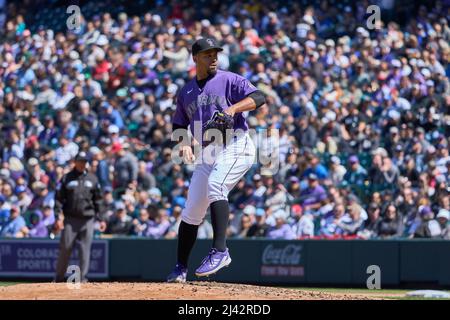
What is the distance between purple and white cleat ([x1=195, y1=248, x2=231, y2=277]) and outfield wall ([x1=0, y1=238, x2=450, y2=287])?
7182 mm

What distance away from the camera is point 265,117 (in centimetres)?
1781

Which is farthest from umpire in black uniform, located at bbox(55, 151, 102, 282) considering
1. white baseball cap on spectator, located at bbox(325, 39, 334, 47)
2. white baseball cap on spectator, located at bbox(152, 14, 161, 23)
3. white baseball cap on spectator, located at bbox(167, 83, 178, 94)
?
white baseball cap on spectator, located at bbox(152, 14, 161, 23)

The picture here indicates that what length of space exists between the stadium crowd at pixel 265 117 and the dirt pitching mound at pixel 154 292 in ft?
22.8

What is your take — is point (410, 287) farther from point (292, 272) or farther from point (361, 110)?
point (361, 110)

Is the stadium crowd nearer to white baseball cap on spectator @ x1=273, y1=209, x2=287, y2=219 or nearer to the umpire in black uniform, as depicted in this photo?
white baseball cap on spectator @ x1=273, y1=209, x2=287, y2=219

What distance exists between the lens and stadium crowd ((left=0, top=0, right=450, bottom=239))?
16266 millimetres

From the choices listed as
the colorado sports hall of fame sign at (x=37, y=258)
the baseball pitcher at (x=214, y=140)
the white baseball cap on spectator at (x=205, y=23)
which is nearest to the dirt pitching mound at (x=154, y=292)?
the baseball pitcher at (x=214, y=140)

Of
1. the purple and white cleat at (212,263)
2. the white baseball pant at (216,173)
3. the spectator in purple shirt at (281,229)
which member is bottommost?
the purple and white cleat at (212,263)

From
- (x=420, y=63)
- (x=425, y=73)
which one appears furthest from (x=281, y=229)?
(x=420, y=63)

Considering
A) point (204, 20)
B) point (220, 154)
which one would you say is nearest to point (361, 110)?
point (204, 20)

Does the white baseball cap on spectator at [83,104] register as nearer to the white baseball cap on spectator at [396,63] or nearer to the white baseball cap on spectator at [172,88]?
the white baseball cap on spectator at [172,88]

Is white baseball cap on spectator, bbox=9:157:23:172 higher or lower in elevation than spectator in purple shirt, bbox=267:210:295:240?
higher

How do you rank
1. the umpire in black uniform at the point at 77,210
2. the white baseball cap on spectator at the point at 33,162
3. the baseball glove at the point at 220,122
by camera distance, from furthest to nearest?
1. the white baseball cap on spectator at the point at 33,162
2. the umpire in black uniform at the point at 77,210
3. the baseball glove at the point at 220,122

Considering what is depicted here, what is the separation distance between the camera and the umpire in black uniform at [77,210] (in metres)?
14.2
